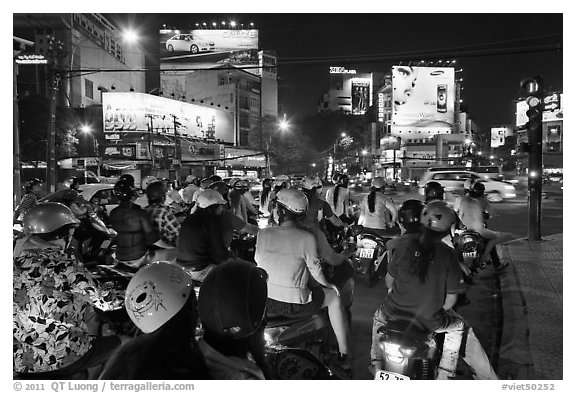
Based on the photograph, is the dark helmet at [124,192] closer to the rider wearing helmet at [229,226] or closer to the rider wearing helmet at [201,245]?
the rider wearing helmet at [229,226]

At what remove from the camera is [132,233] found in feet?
19.2

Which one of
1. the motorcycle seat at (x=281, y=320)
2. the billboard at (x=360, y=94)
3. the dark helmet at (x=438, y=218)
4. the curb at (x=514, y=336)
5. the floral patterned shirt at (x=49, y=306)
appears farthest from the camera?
the billboard at (x=360, y=94)

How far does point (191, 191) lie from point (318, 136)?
249ft

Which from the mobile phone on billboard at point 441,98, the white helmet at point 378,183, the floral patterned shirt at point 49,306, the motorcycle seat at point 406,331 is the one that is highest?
the mobile phone on billboard at point 441,98

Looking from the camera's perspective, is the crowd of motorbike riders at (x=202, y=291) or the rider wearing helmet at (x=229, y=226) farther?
the rider wearing helmet at (x=229, y=226)

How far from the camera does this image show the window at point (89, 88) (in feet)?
169

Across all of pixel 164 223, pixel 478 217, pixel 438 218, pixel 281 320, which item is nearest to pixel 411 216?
pixel 438 218

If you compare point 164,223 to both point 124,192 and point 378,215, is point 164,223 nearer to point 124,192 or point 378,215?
point 124,192

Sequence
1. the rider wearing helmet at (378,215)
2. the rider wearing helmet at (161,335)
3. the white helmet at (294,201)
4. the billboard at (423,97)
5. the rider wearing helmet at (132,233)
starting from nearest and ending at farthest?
the rider wearing helmet at (161,335), the white helmet at (294,201), the rider wearing helmet at (132,233), the rider wearing helmet at (378,215), the billboard at (423,97)

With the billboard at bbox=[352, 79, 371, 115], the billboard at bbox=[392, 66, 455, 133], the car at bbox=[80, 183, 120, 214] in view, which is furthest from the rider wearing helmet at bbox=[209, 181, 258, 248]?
the billboard at bbox=[352, 79, 371, 115]

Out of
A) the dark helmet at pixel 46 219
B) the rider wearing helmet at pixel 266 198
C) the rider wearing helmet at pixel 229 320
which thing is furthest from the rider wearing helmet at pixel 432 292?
the rider wearing helmet at pixel 266 198

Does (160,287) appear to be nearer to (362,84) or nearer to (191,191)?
(191,191)

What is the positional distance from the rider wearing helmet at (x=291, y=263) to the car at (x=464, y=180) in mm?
25269
